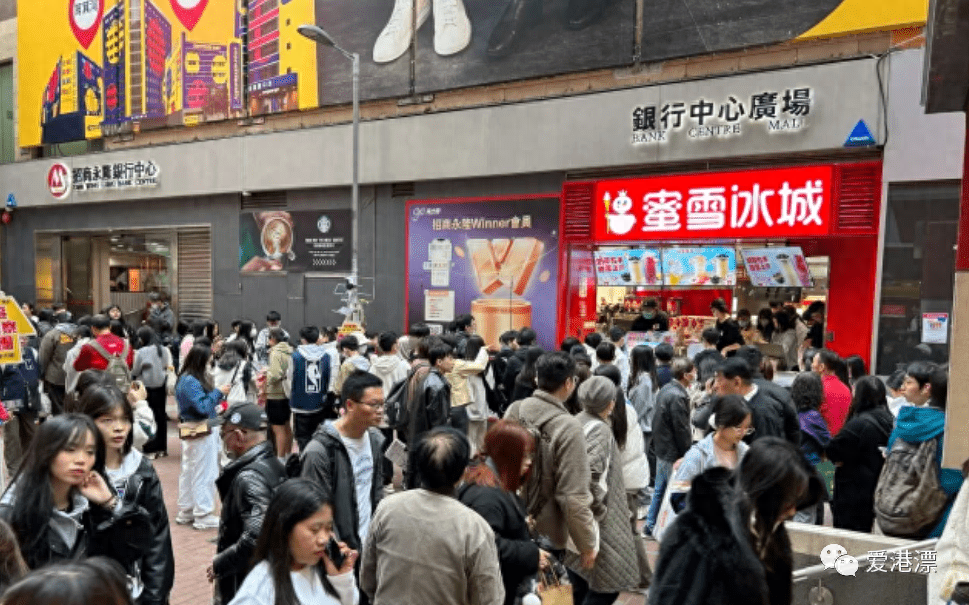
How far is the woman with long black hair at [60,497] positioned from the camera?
287 centimetres

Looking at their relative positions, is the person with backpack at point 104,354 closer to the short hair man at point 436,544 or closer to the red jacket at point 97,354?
the red jacket at point 97,354

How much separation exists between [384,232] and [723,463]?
1392 centimetres

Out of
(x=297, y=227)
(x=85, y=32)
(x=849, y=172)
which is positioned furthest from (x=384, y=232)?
(x=85, y=32)

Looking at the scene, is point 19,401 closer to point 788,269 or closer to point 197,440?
Answer: point 197,440

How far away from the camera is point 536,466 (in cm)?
412

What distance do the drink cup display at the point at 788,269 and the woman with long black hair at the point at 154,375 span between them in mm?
9064

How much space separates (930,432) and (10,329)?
25.7ft

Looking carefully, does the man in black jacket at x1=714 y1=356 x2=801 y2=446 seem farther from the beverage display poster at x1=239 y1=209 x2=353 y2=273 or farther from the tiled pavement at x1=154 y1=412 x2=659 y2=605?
the beverage display poster at x1=239 y1=209 x2=353 y2=273

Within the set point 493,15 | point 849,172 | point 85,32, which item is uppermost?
point 85,32

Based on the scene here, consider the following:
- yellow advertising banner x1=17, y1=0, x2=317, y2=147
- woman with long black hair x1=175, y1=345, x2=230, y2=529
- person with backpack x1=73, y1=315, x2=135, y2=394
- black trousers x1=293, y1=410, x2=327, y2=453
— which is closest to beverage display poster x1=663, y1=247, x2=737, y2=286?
black trousers x1=293, y1=410, x2=327, y2=453

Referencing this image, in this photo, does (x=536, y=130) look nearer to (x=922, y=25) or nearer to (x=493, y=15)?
(x=493, y=15)

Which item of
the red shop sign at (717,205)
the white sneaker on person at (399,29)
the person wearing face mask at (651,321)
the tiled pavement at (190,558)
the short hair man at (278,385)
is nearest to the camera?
the tiled pavement at (190,558)

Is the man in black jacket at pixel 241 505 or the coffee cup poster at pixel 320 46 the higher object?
the coffee cup poster at pixel 320 46

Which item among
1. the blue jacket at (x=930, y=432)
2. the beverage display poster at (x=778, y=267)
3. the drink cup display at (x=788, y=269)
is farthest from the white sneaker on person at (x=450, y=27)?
the blue jacket at (x=930, y=432)
